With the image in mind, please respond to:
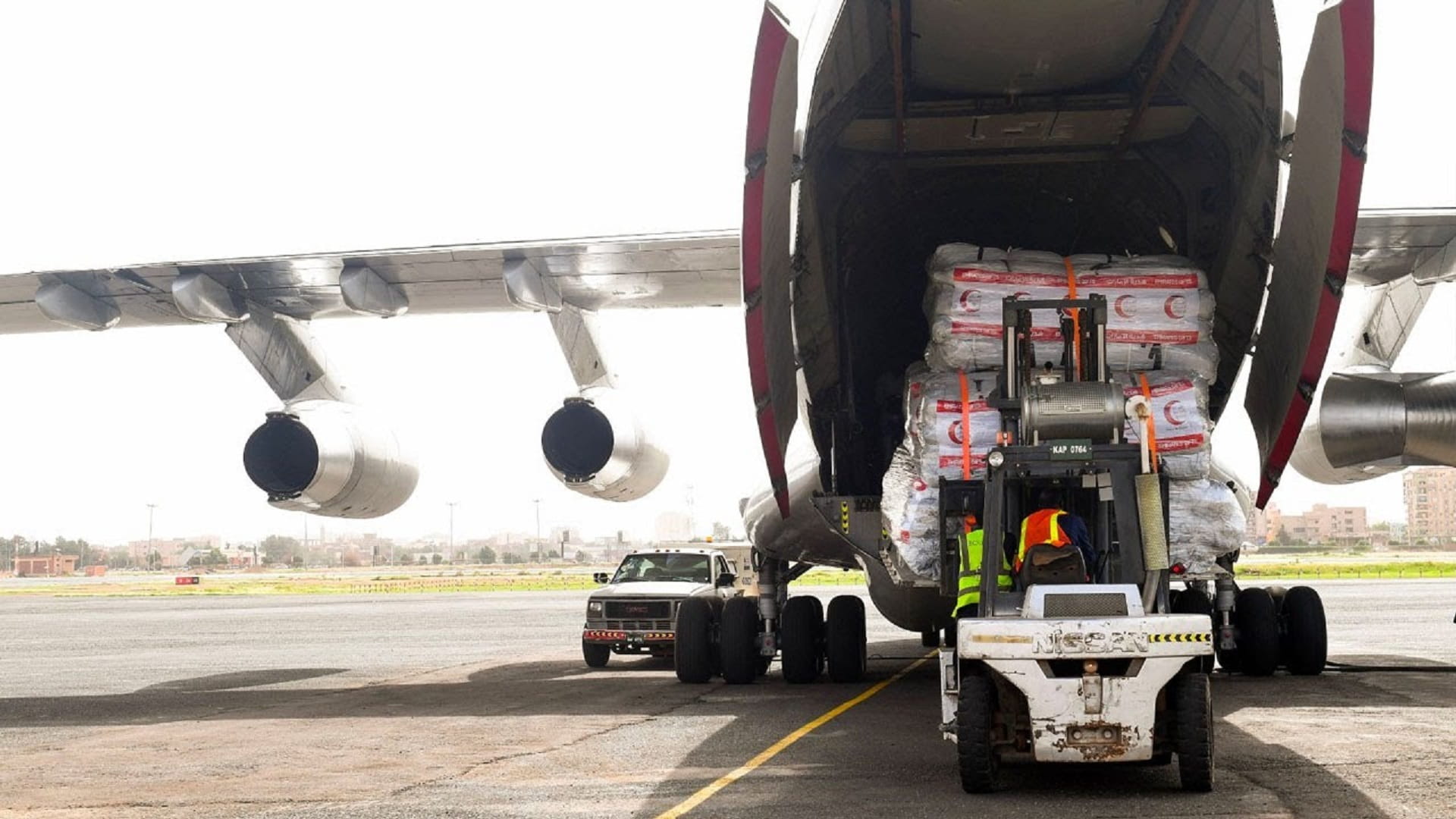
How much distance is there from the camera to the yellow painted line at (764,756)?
292 inches

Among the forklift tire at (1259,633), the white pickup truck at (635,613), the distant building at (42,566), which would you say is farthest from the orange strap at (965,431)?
the distant building at (42,566)

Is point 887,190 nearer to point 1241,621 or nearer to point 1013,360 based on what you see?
point 1013,360

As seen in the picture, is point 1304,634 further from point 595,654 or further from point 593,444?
point 595,654

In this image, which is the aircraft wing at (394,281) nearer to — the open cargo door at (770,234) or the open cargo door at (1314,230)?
the open cargo door at (770,234)

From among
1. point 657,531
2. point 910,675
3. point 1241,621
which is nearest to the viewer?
point 1241,621

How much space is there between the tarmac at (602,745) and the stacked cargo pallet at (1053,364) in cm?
142

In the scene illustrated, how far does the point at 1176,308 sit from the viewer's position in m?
9.89

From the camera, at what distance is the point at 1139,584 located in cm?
812

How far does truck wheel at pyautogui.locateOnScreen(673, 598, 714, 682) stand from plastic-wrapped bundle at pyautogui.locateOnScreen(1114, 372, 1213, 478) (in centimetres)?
671

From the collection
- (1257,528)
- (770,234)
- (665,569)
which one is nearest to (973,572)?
(770,234)

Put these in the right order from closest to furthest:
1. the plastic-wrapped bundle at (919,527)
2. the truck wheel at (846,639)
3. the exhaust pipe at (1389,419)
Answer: the plastic-wrapped bundle at (919,527)
the exhaust pipe at (1389,419)
the truck wheel at (846,639)

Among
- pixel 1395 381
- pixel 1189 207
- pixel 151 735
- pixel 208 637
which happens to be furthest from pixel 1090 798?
pixel 208 637

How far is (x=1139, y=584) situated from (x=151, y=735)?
23.5 ft

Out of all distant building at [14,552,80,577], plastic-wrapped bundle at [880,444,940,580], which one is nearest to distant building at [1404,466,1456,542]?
distant building at [14,552,80,577]
